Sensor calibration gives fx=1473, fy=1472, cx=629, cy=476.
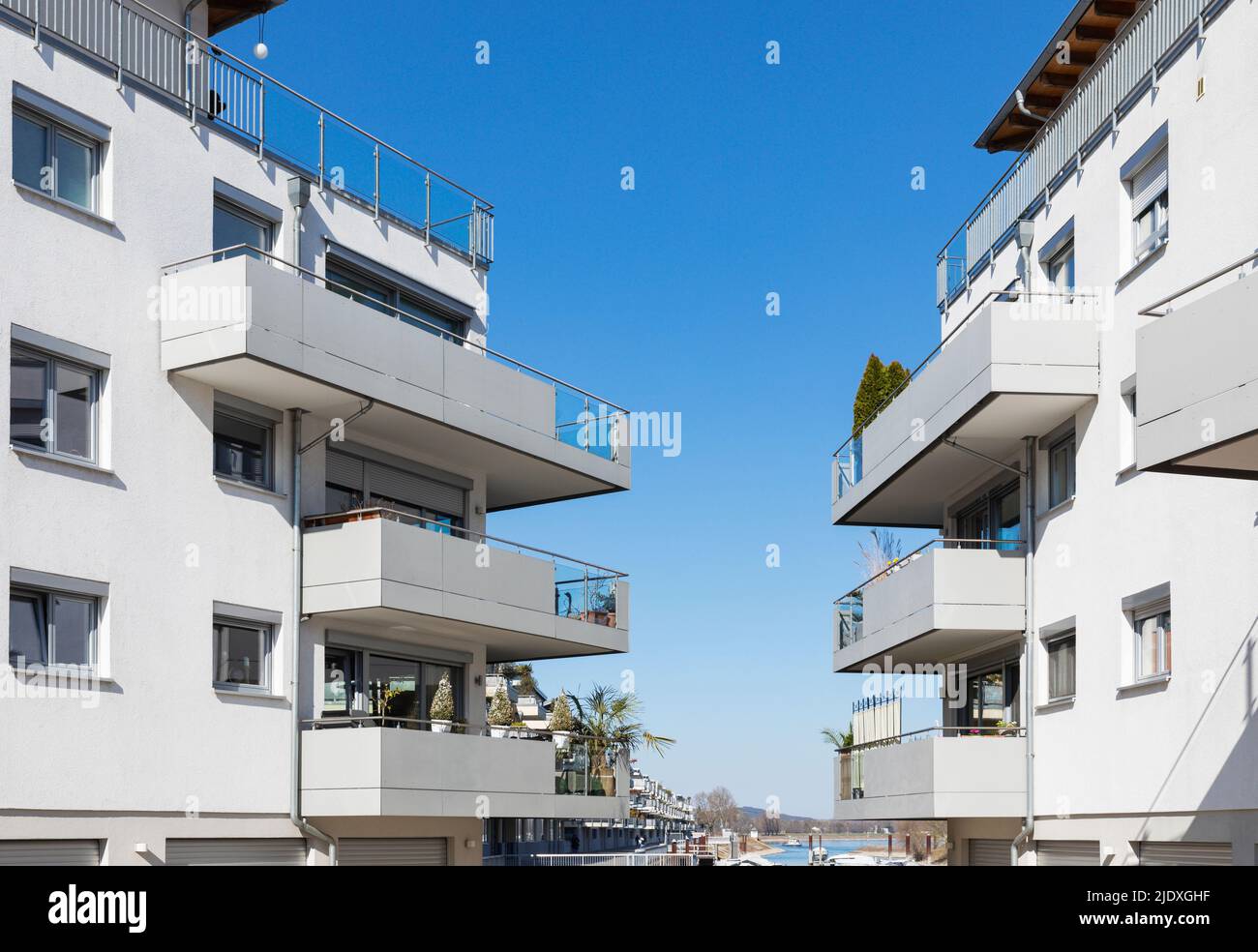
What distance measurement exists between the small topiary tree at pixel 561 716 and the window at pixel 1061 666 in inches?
764

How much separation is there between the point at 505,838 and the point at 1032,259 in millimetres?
20771

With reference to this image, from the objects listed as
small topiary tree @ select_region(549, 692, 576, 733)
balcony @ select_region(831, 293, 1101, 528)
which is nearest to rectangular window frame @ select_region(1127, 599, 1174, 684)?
balcony @ select_region(831, 293, 1101, 528)

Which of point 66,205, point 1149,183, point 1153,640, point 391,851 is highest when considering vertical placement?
point 1149,183

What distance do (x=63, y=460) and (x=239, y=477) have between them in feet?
10.9

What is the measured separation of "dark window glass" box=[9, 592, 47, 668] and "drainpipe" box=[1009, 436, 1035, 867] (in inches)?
537

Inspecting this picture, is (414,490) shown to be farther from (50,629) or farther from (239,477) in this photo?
(50,629)

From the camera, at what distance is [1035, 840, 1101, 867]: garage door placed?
64.2 feet

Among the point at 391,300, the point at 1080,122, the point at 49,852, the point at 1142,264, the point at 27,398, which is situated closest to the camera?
the point at 49,852

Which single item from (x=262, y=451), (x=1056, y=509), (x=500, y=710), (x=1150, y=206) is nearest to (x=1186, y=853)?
(x=1056, y=509)

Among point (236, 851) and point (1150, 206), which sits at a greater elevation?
point (1150, 206)

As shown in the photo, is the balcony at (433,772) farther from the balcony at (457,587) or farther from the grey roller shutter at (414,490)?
the grey roller shutter at (414,490)

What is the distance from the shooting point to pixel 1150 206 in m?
18.8

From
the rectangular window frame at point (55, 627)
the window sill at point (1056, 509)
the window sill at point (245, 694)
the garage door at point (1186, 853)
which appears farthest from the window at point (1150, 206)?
the rectangular window frame at point (55, 627)
